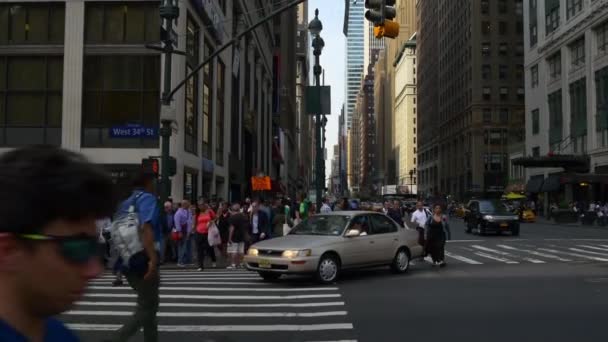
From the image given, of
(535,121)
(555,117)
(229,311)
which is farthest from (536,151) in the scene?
(229,311)

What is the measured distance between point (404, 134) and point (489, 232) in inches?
5639

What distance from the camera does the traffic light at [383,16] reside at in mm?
12844

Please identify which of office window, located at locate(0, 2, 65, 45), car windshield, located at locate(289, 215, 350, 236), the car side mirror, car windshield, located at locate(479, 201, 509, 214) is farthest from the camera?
car windshield, located at locate(479, 201, 509, 214)

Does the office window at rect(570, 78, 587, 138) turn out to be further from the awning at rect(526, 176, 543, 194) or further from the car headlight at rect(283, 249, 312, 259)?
the car headlight at rect(283, 249, 312, 259)

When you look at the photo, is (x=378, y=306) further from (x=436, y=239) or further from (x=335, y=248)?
(x=436, y=239)

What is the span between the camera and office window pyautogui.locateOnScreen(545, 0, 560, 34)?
6575cm

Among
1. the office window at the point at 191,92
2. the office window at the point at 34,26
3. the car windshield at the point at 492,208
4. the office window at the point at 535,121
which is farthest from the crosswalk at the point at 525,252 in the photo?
the office window at the point at 535,121

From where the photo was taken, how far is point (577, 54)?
61.3 metres

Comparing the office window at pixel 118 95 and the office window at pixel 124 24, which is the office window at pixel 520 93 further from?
the office window at pixel 118 95

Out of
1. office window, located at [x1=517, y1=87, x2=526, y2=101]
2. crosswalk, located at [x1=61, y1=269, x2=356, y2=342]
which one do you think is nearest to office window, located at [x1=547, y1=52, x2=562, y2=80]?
office window, located at [x1=517, y1=87, x2=526, y2=101]

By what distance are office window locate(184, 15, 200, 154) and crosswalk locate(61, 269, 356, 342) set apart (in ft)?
50.0

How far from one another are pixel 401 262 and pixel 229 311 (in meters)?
6.35

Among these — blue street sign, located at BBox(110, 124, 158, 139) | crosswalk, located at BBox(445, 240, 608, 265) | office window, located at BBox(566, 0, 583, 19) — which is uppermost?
office window, located at BBox(566, 0, 583, 19)

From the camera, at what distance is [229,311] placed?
1023 cm
